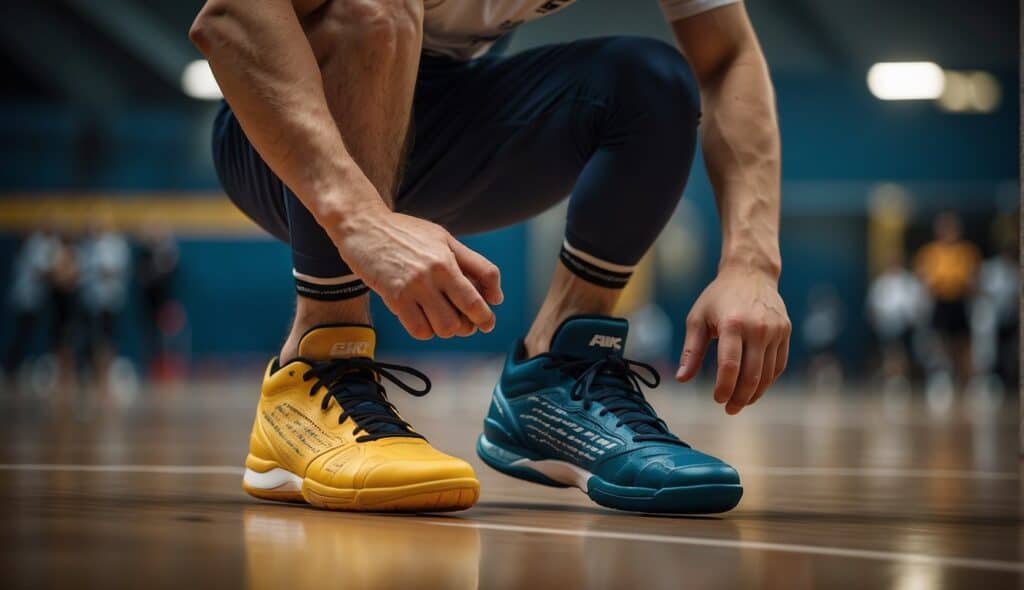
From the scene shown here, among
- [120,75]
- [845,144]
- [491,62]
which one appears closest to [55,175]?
[120,75]

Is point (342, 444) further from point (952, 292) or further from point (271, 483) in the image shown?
point (952, 292)

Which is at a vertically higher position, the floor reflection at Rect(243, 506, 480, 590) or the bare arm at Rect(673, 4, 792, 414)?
the bare arm at Rect(673, 4, 792, 414)

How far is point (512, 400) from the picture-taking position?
1.84 metres

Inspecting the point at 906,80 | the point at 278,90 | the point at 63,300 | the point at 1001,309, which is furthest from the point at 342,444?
the point at 906,80

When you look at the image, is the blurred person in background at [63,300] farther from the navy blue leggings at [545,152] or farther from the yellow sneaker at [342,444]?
the yellow sneaker at [342,444]

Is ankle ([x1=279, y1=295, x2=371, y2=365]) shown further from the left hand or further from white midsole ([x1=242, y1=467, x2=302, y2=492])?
the left hand

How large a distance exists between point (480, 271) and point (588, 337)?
23.8 inches

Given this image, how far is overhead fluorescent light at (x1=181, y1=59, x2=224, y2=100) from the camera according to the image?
14.9 metres

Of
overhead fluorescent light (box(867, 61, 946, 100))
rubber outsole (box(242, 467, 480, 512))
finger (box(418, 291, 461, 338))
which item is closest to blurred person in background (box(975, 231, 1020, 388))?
overhead fluorescent light (box(867, 61, 946, 100))

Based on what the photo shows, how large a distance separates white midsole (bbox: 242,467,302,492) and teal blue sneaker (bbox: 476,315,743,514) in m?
0.34

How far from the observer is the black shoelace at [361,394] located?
62.2 inches

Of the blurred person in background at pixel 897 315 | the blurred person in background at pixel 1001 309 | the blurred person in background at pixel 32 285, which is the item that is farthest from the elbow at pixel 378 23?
the blurred person in background at pixel 897 315

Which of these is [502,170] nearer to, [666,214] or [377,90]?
[666,214]

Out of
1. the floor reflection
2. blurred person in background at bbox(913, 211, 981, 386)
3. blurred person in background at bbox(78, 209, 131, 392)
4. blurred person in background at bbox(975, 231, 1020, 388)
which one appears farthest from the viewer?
blurred person in background at bbox(975, 231, 1020, 388)
